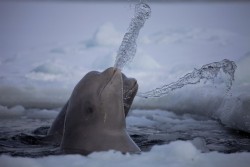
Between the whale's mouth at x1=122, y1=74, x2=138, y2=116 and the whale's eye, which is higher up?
the whale's mouth at x1=122, y1=74, x2=138, y2=116

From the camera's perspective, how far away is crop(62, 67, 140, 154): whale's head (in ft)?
19.9

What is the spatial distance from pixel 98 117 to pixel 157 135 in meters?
4.69

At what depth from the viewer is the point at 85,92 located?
20.3ft

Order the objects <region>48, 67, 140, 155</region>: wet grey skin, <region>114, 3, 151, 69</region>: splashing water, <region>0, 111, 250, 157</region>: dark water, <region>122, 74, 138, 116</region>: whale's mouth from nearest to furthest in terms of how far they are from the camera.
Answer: <region>48, 67, 140, 155</region>: wet grey skin, <region>122, 74, 138, 116</region>: whale's mouth, <region>114, 3, 151, 69</region>: splashing water, <region>0, 111, 250, 157</region>: dark water

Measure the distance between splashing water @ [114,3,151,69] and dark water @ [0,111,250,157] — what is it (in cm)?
167

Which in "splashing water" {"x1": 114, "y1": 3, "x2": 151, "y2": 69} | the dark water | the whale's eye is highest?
"splashing water" {"x1": 114, "y1": 3, "x2": 151, "y2": 69}

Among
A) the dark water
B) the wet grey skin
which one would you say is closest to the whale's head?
the wet grey skin

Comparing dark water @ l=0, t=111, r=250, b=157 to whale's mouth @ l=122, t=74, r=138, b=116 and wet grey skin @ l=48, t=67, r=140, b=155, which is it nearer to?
wet grey skin @ l=48, t=67, r=140, b=155

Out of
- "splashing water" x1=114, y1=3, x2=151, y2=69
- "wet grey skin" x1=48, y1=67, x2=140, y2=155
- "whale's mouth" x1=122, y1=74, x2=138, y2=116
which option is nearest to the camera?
"wet grey skin" x1=48, y1=67, x2=140, y2=155

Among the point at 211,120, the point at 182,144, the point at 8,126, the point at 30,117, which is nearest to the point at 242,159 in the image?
the point at 182,144

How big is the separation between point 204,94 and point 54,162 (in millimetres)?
11220

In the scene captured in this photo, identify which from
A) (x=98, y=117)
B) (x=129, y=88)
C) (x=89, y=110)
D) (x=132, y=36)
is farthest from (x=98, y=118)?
(x=132, y=36)

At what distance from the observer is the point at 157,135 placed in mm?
10594

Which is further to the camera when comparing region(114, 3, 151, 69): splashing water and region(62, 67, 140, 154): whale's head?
region(114, 3, 151, 69): splashing water
